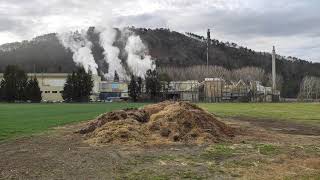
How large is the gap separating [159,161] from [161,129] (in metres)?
8.98

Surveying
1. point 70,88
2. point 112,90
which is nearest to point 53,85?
point 112,90

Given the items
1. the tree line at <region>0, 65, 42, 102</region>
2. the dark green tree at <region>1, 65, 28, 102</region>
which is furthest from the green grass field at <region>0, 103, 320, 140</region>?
the tree line at <region>0, 65, 42, 102</region>

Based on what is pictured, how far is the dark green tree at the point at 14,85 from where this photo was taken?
136625mm

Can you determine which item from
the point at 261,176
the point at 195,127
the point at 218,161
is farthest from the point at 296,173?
the point at 195,127

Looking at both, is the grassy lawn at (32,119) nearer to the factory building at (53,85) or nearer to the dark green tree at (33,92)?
the dark green tree at (33,92)

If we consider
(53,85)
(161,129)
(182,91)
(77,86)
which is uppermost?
(53,85)

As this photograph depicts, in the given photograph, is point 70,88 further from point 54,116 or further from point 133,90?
point 54,116

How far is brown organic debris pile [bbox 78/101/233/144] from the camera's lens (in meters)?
25.5

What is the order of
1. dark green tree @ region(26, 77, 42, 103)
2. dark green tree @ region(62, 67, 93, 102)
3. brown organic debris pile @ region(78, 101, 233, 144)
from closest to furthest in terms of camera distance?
brown organic debris pile @ region(78, 101, 233, 144) < dark green tree @ region(26, 77, 42, 103) < dark green tree @ region(62, 67, 93, 102)

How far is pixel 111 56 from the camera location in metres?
187

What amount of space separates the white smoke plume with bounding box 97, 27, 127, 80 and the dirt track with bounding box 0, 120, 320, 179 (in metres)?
163

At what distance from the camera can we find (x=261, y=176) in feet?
50.5

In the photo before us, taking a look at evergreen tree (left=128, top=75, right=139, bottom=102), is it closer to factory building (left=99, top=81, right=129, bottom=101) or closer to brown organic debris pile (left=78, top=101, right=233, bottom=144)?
factory building (left=99, top=81, right=129, bottom=101)

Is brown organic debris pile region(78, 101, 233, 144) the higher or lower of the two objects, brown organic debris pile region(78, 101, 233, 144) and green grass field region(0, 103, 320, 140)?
the higher
